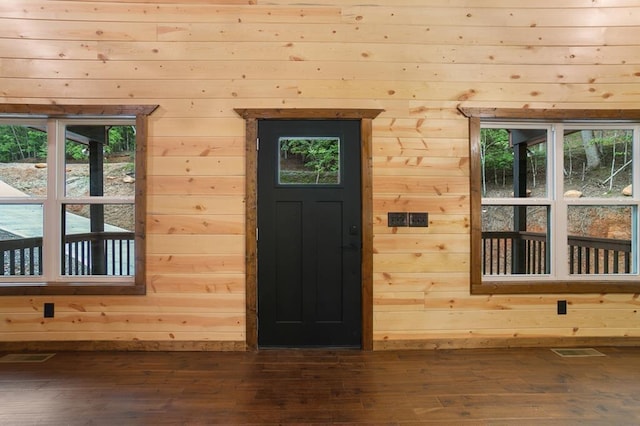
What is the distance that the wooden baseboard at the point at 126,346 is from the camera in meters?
2.83

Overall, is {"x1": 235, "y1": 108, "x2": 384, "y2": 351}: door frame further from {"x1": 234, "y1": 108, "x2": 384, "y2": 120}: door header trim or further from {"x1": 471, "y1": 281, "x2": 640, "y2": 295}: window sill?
{"x1": 471, "y1": 281, "x2": 640, "y2": 295}: window sill

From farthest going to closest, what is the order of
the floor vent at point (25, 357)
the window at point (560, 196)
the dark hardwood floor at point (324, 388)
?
1. the window at point (560, 196)
2. the floor vent at point (25, 357)
3. the dark hardwood floor at point (324, 388)

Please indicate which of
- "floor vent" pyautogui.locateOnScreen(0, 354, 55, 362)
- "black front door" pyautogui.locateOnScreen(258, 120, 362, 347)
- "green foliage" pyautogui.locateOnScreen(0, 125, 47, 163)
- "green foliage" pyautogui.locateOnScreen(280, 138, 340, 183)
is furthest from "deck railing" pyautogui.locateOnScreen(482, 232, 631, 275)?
"green foliage" pyautogui.locateOnScreen(0, 125, 47, 163)

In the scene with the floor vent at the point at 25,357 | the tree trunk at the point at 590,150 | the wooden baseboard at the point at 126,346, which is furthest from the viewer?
the tree trunk at the point at 590,150

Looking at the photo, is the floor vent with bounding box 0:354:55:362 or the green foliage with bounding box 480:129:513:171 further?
the green foliage with bounding box 480:129:513:171

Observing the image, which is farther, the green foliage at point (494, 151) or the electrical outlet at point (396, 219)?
the green foliage at point (494, 151)

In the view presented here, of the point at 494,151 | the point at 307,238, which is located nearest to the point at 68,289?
the point at 307,238

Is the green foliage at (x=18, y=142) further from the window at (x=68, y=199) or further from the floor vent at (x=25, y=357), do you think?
the floor vent at (x=25, y=357)

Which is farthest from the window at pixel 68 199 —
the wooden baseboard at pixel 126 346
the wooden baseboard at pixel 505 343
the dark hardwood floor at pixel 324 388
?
the wooden baseboard at pixel 505 343

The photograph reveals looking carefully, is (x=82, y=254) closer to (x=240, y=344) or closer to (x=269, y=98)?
(x=240, y=344)

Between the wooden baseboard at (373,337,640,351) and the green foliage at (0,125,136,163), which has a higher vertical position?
the green foliage at (0,125,136,163)

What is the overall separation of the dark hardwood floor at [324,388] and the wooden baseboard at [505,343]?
67mm

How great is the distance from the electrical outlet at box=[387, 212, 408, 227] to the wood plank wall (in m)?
0.05

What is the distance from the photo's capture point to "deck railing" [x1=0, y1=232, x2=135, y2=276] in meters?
2.97
